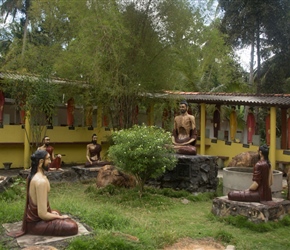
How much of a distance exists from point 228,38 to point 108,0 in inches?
305

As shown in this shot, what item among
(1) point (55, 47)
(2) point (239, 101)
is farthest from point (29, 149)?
(2) point (239, 101)

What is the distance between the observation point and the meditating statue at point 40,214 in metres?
5.18

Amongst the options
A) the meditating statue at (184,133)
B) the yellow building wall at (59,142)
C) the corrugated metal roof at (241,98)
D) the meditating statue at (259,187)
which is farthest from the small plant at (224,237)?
the yellow building wall at (59,142)

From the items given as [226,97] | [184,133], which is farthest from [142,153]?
[226,97]

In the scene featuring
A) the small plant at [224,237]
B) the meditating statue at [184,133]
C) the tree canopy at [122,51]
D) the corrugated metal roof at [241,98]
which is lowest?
the small plant at [224,237]

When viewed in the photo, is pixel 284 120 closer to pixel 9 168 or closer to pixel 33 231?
pixel 9 168

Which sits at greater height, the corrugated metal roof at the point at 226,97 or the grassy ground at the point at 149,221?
the corrugated metal roof at the point at 226,97

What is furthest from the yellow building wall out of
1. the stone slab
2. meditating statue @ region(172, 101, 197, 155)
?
meditating statue @ region(172, 101, 197, 155)

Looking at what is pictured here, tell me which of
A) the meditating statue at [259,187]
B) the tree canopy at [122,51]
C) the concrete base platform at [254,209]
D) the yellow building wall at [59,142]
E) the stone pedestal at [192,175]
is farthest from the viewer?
the yellow building wall at [59,142]

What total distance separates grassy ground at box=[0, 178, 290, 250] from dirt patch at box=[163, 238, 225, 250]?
0.10 metres

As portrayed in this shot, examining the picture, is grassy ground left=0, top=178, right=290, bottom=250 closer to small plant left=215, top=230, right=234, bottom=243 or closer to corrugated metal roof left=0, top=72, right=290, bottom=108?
small plant left=215, top=230, right=234, bottom=243

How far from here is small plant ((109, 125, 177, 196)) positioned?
8.88 meters

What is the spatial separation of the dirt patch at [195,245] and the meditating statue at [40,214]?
1.55 meters

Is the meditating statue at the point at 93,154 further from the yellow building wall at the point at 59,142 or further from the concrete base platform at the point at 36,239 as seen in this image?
the concrete base platform at the point at 36,239
